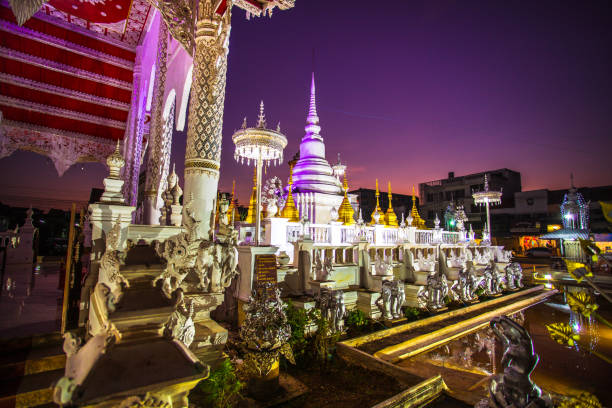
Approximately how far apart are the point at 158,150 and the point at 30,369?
202 inches

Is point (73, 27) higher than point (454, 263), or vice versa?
point (73, 27)

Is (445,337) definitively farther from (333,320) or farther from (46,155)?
(46,155)

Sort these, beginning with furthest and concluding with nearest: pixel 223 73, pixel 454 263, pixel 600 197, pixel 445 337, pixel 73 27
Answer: pixel 600 197
pixel 454 263
pixel 73 27
pixel 445 337
pixel 223 73

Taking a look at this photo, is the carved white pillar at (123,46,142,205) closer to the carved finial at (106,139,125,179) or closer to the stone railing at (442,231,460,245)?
the carved finial at (106,139,125,179)

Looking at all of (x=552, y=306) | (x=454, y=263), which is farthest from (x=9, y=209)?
(x=552, y=306)

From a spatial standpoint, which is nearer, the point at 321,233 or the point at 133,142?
the point at 321,233

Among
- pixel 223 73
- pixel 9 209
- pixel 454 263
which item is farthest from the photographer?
pixel 9 209

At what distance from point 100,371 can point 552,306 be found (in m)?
11.6

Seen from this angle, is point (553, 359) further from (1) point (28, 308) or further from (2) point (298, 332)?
(1) point (28, 308)

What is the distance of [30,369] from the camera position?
279 cm

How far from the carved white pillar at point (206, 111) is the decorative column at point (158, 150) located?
264 cm

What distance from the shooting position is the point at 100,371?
1.46 metres

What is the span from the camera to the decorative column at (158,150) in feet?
22.4

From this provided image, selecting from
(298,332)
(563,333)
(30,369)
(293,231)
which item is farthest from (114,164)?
(293,231)
